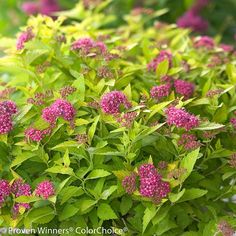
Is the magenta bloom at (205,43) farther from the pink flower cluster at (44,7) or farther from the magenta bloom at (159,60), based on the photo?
the pink flower cluster at (44,7)

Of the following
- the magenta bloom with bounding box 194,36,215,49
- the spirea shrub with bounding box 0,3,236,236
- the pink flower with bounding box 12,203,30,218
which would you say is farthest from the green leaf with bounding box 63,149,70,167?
the magenta bloom with bounding box 194,36,215,49

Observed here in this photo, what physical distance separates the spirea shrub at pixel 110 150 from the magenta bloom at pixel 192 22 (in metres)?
0.87

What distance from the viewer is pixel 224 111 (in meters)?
1.12

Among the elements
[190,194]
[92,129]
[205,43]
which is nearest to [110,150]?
[92,129]

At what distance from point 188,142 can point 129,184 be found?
145 millimetres

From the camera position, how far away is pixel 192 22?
2070 millimetres

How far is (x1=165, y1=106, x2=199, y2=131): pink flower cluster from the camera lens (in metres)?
0.97

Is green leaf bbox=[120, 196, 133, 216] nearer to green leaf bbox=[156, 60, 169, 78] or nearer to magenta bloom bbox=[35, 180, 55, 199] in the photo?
magenta bloom bbox=[35, 180, 55, 199]

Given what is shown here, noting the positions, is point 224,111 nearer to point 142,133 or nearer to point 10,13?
point 142,133

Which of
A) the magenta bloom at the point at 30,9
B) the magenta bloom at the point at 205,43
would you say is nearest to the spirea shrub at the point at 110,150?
the magenta bloom at the point at 205,43

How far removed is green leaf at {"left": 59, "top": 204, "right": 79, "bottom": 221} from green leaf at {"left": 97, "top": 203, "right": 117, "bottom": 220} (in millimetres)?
45

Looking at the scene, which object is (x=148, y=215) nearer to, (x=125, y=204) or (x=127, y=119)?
(x=125, y=204)

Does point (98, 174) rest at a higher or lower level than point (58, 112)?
lower

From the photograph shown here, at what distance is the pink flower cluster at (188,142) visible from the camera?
986 mm
